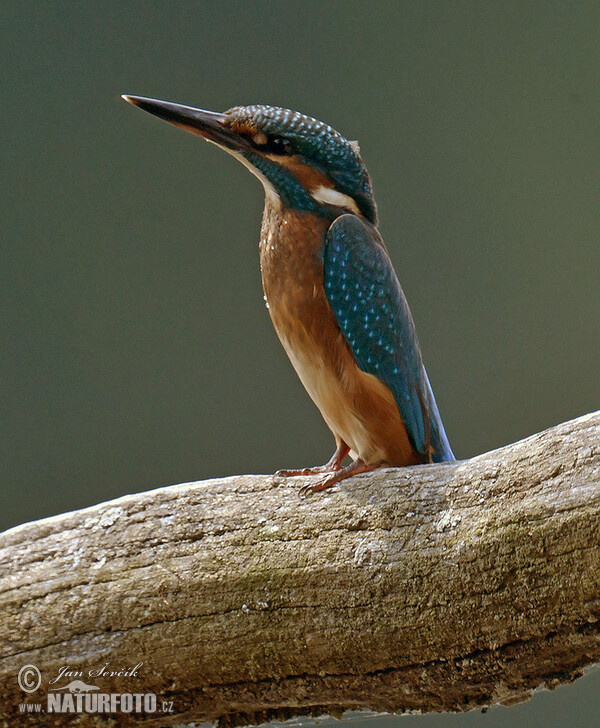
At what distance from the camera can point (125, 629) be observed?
4.40ft

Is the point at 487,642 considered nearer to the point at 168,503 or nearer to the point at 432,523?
the point at 432,523

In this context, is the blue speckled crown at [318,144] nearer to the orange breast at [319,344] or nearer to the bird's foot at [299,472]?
the orange breast at [319,344]

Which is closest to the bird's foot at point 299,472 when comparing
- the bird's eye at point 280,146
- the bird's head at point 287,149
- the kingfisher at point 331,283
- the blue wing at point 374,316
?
the kingfisher at point 331,283

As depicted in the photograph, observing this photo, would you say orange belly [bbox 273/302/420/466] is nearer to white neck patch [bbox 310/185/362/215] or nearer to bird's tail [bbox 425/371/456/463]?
bird's tail [bbox 425/371/456/463]

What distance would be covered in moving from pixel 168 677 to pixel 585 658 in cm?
68

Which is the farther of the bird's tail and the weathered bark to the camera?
the bird's tail

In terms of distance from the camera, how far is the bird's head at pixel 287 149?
1564mm

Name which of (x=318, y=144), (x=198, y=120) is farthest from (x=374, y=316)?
(x=198, y=120)

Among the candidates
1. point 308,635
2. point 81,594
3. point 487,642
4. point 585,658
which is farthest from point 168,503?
point 585,658

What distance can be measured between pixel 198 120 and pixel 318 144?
0.25 m

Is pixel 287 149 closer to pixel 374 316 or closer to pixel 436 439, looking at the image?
pixel 374 316

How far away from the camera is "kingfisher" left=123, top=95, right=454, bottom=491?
5.15ft

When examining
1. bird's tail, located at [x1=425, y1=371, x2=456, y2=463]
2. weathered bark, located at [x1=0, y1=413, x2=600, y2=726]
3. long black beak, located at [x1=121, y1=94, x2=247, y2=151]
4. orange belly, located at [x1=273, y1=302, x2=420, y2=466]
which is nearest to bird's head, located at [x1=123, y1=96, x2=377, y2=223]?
long black beak, located at [x1=121, y1=94, x2=247, y2=151]

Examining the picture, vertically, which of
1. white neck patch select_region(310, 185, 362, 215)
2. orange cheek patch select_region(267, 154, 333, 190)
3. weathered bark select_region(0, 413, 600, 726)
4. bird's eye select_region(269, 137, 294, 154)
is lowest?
weathered bark select_region(0, 413, 600, 726)
